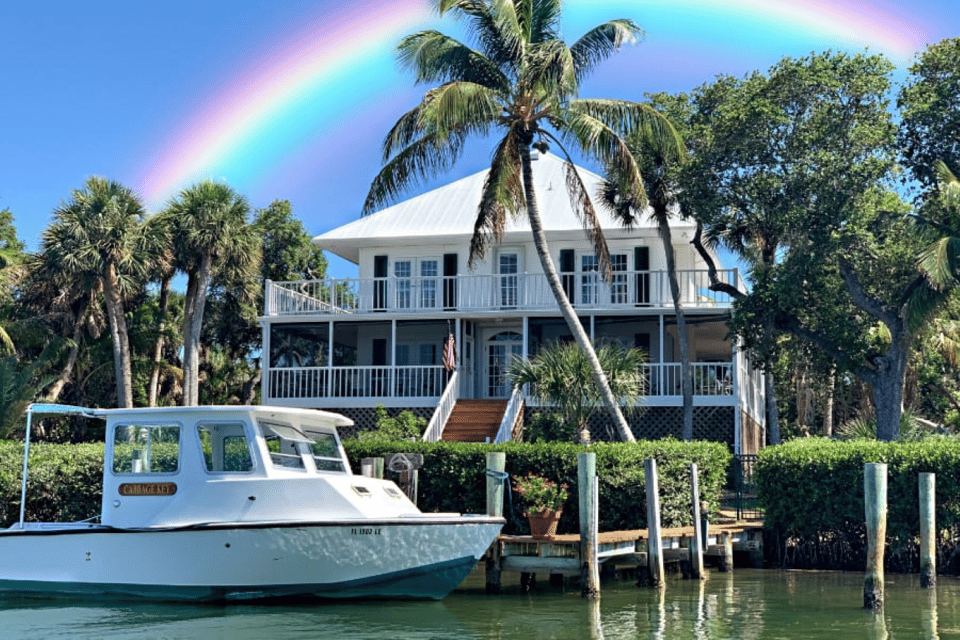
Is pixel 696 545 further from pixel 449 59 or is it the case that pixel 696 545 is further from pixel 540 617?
pixel 449 59

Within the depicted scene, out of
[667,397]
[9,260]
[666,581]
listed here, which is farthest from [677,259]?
[9,260]

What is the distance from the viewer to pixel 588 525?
16.8 m

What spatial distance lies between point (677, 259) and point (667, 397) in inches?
173

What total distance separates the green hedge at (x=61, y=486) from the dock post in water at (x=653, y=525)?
370 inches

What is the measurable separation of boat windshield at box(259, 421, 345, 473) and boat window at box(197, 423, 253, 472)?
32cm

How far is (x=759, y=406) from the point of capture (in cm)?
3734

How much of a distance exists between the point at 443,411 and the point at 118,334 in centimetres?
1078

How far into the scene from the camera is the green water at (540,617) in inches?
562

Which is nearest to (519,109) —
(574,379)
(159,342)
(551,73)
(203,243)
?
(551,73)

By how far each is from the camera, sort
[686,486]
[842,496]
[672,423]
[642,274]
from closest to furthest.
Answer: [842,496] → [686,486] → [672,423] → [642,274]

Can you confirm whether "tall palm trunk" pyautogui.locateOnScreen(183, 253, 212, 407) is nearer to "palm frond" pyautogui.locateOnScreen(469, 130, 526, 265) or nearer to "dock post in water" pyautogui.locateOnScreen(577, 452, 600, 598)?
"palm frond" pyautogui.locateOnScreen(469, 130, 526, 265)

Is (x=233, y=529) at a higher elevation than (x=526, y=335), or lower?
lower

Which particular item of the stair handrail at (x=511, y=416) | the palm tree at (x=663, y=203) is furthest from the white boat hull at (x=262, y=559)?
the palm tree at (x=663, y=203)

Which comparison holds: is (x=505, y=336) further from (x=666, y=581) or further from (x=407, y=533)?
(x=407, y=533)
